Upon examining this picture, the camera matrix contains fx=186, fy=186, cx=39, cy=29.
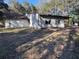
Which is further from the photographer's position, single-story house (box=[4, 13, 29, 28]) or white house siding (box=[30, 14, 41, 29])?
single-story house (box=[4, 13, 29, 28])

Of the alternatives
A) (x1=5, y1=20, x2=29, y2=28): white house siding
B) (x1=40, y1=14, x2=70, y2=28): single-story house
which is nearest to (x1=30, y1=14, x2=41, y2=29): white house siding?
(x1=40, y1=14, x2=70, y2=28): single-story house

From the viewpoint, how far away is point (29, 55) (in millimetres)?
13461

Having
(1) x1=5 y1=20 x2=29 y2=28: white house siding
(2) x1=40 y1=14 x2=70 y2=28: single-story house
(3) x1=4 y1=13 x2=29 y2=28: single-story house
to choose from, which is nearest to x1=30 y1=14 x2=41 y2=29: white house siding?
(2) x1=40 y1=14 x2=70 y2=28: single-story house

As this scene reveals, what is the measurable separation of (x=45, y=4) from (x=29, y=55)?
128 feet

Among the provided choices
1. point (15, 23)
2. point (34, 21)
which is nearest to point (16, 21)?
point (15, 23)

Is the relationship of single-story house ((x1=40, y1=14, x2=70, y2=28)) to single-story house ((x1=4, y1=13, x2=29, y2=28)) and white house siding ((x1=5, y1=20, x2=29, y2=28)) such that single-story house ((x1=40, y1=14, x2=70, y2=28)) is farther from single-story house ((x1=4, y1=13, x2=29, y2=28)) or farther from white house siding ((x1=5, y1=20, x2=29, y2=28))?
white house siding ((x1=5, y1=20, x2=29, y2=28))

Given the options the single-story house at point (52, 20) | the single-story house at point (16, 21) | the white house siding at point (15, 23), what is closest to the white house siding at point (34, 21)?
the single-story house at point (52, 20)

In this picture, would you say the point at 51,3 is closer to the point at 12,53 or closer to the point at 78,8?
the point at 78,8

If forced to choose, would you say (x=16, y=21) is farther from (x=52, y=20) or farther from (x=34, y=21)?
(x=52, y=20)

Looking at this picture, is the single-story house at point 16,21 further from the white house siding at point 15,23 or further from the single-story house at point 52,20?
the single-story house at point 52,20

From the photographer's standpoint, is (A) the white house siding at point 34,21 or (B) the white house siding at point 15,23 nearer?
(A) the white house siding at point 34,21

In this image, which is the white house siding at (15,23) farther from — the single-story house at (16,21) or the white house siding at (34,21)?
the white house siding at (34,21)

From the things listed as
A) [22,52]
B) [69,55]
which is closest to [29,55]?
[22,52]

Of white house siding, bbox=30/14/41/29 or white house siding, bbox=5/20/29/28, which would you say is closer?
white house siding, bbox=30/14/41/29
